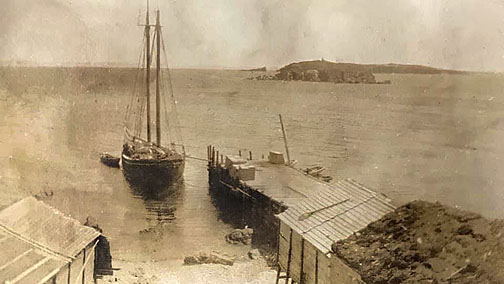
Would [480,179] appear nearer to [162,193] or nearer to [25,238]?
[162,193]

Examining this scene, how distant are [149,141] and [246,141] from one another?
647 mm

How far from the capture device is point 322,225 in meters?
3.74

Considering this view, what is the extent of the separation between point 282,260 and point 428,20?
1817 mm

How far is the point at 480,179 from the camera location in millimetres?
3670

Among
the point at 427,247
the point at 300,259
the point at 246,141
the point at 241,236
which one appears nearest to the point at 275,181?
the point at 246,141

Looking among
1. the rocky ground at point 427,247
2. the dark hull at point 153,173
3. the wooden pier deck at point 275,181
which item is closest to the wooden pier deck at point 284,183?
the wooden pier deck at point 275,181

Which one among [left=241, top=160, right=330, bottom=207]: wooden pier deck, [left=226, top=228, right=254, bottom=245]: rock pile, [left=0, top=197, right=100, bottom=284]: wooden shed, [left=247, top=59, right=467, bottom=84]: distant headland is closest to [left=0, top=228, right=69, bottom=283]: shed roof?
[left=0, top=197, right=100, bottom=284]: wooden shed

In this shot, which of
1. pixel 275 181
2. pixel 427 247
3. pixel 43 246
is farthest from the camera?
pixel 275 181

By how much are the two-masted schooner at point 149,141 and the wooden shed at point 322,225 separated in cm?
81

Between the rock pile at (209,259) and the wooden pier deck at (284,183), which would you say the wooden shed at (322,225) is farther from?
the rock pile at (209,259)

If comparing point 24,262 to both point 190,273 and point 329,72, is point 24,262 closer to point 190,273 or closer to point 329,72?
point 190,273

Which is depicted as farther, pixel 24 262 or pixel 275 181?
pixel 275 181

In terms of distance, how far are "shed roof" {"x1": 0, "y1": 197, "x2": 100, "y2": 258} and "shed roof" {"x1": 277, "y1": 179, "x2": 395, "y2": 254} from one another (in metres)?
1.33

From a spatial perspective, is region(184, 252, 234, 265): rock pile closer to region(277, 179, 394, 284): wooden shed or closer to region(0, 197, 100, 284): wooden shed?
region(277, 179, 394, 284): wooden shed
